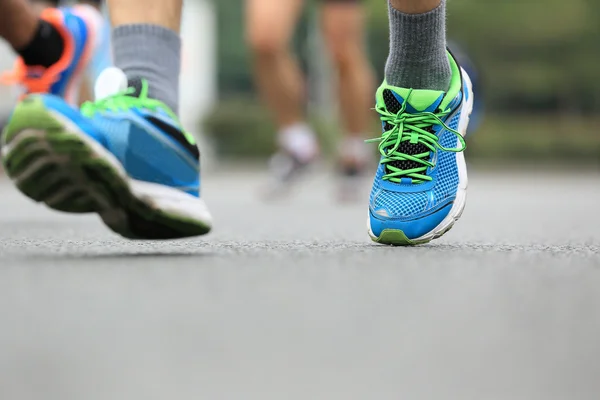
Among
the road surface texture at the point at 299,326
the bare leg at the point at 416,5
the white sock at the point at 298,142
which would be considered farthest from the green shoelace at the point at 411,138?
the white sock at the point at 298,142

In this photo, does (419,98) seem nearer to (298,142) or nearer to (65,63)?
(65,63)

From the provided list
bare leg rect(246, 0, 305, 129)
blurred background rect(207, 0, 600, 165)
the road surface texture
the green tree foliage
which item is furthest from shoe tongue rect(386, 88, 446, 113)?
the green tree foliage

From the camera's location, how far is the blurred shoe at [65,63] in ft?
9.75

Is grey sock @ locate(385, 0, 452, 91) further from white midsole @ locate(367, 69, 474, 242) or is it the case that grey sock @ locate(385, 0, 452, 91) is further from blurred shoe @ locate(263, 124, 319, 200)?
blurred shoe @ locate(263, 124, 319, 200)

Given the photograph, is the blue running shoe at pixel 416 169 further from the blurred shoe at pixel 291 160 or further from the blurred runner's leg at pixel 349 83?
the blurred shoe at pixel 291 160

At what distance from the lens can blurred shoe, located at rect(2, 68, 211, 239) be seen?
1691mm

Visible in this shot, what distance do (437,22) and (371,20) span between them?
23.9 metres

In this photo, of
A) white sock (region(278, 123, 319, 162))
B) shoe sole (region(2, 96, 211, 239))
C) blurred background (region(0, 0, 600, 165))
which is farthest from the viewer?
blurred background (region(0, 0, 600, 165))

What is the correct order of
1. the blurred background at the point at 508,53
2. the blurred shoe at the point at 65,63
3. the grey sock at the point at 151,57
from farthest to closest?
the blurred background at the point at 508,53
the blurred shoe at the point at 65,63
the grey sock at the point at 151,57

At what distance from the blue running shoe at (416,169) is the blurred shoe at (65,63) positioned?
1174 millimetres

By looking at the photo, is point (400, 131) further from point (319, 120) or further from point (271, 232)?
point (319, 120)

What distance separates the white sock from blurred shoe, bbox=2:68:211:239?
342 cm

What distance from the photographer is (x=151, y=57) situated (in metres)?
2.00

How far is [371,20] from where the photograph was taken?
2562 centimetres
